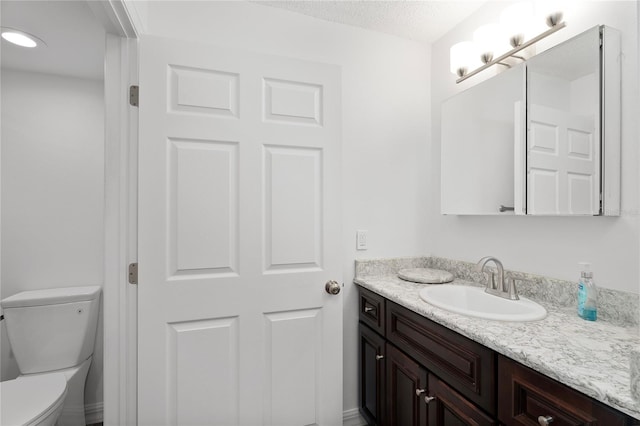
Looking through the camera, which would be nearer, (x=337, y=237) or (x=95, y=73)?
(x=337, y=237)

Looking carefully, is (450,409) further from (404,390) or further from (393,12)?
(393,12)

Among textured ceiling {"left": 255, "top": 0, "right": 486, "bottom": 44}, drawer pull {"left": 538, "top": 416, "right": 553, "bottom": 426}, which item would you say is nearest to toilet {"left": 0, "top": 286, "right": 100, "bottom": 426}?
textured ceiling {"left": 255, "top": 0, "right": 486, "bottom": 44}

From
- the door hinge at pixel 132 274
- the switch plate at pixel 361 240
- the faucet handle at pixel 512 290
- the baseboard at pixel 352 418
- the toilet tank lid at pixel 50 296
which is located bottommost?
the baseboard at pixel 352 418

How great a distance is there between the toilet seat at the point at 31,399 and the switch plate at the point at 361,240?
165cm

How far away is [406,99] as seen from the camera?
6.45 feet

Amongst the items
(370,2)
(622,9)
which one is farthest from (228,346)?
(622,9)

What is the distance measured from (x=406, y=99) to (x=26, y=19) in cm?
206

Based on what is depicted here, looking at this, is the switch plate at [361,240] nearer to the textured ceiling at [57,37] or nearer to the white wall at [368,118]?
the white wall at [368,118]

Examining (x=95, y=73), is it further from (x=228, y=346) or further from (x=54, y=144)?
(x=228, y=346)

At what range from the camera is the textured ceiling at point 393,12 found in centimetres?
165

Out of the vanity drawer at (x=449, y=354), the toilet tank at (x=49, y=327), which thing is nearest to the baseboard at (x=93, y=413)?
the toilet tank at (x=49, y=327)

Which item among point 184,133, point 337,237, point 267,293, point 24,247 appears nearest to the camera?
point 184,133

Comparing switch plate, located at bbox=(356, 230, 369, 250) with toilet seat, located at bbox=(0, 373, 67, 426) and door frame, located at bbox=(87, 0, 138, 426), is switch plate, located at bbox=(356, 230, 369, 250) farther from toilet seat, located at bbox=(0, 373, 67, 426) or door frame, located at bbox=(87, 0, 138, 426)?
toilet seat, located at bbox=(0, 373, 67, 426)

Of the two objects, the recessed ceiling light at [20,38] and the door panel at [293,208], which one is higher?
the recessed ceiling light at [20,38]
